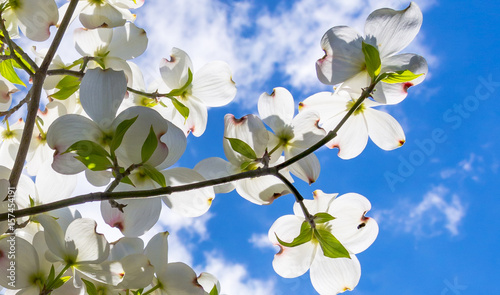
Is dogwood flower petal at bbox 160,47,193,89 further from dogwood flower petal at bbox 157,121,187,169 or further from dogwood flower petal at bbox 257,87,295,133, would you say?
dogwood flower petal at bbox 157,121,187,169

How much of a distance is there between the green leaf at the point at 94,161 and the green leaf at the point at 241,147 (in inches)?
7.2

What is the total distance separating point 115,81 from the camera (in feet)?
1.87

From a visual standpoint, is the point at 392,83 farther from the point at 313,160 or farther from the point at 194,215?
the point at 194,215

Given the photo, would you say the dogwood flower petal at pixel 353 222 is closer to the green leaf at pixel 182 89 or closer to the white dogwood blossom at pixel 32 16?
the green leaf at pixel 182 89

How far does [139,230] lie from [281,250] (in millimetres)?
246

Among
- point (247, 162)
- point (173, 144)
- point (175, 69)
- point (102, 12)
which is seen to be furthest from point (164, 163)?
point (102, 12)

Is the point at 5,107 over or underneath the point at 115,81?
over

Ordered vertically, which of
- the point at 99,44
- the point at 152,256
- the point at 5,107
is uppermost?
the point at 99,44

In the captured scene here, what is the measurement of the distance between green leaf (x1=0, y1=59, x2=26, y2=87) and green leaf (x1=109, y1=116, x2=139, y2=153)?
1.59ft

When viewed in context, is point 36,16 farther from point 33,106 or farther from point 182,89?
point 182,89

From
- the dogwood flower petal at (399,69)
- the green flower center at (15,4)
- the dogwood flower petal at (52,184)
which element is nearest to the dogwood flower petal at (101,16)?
the green flower center at (15,4)

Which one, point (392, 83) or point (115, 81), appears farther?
point (392, 83)

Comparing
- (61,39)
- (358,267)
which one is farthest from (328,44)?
(61,39)

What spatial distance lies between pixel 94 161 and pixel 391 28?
486 mm
